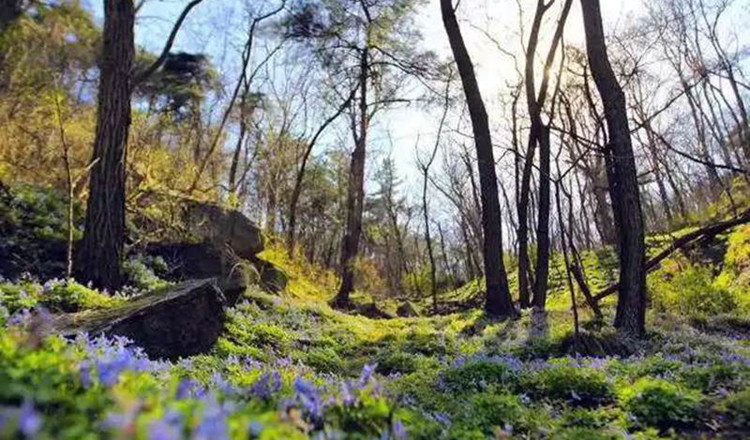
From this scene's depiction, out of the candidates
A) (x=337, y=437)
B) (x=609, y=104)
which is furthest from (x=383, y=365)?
(x=337, y=437)

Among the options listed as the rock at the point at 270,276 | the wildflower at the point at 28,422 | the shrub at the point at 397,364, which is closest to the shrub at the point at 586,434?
the wildflower at the point at 28,422

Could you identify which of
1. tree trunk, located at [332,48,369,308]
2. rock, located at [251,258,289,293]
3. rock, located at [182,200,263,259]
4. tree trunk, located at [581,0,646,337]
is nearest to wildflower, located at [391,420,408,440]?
tree trunk, located at [581,0,646,337]

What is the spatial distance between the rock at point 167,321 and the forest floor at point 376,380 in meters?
0.30

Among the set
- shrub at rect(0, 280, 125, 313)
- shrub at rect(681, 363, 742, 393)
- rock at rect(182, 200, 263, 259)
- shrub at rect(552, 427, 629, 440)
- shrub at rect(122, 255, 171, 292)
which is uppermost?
rock at rect(182, 200, 263, 259)

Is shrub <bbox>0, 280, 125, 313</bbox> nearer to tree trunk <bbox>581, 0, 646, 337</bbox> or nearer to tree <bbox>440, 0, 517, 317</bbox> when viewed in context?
tree trunk <bbox>581, 0, 646, 337</bbox>

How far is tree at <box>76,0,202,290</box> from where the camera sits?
8.78 metres

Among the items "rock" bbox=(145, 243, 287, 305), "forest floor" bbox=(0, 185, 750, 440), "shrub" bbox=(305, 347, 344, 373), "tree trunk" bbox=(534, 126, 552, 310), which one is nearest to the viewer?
"forest floor" bbox=(0, 185, 750, 440)

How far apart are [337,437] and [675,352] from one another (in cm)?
638

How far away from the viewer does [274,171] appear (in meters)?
27.9

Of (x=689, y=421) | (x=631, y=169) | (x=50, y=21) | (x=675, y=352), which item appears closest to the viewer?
(x=689, y=421)

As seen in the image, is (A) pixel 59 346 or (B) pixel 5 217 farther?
(B) pixel 5 217

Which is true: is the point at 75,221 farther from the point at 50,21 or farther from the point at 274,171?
the point at 274,171

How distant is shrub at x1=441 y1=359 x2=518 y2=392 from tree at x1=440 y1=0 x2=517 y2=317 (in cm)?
735

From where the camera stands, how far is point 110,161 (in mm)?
9188
